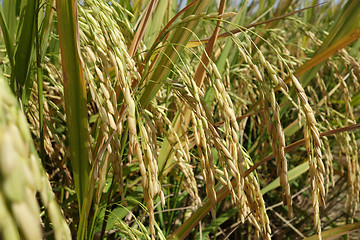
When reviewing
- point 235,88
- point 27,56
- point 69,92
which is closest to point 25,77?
point 27,56

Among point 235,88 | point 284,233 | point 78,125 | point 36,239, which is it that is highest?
point 36,239

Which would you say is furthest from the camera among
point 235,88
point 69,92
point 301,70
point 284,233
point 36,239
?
point 235,88

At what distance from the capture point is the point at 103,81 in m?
0.66

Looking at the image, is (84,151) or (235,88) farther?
(235,88)

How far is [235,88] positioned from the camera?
6.19ft

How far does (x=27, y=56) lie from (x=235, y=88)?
1237 millimetres

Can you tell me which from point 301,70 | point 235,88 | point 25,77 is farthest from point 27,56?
point 235,88

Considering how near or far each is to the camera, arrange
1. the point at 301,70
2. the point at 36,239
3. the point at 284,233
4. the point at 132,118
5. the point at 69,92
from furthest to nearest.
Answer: the point at 284,233, the point at 301,70, the point at 69,92, the point at 132,118, the point at 36,239

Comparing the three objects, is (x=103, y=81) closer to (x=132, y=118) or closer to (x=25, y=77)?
(x=132, y=118)

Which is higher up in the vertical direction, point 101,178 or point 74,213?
point 101,178

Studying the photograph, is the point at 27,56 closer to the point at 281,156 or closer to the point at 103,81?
the point at 103,81

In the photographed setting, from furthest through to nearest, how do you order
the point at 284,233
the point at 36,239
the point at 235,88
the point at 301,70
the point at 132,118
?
the point at 235,88 → the point at 284,233 → the point at 301,70 → the point at 132,118 → the point at 36,239

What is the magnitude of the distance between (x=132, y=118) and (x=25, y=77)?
1.17 feet

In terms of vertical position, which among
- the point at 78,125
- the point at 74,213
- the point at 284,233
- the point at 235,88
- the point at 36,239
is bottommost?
the point at 284,233
